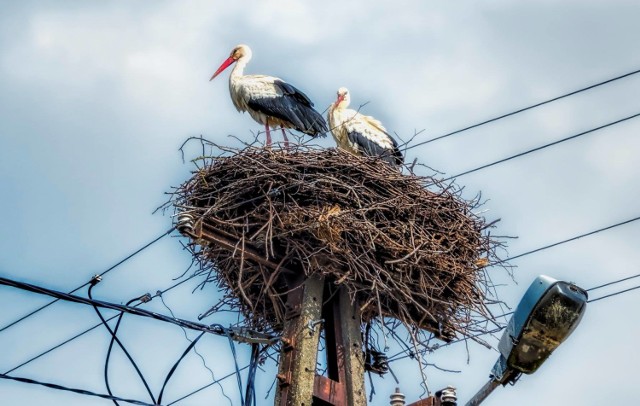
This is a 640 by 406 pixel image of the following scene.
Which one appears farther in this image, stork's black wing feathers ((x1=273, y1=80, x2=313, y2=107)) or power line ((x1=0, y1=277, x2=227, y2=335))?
stork's black wing feathers ((x1=273, y1=80, x2=313, y2=107))

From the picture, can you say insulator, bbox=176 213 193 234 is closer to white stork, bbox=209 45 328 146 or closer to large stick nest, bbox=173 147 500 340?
large stick nest, bbox=173 147 500 340

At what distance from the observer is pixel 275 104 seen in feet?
29.7

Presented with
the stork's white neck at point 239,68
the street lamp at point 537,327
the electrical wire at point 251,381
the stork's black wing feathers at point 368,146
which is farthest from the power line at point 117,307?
the stork's white neck at point 239,68

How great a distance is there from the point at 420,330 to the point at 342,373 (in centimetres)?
88

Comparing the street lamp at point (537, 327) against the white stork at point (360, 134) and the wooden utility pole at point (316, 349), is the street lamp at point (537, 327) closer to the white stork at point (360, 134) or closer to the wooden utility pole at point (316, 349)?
the wooden utility pole at point (316, 349)

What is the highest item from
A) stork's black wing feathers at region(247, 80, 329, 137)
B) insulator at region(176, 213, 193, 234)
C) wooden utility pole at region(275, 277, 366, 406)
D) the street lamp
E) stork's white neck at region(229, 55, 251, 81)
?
stork's white neck at region(229, 55, 251, 81)

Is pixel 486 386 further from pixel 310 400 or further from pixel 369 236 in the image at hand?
pixel 369 236

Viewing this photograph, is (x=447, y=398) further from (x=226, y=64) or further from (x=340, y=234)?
(x=226, y=64)

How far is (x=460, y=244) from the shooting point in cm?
652

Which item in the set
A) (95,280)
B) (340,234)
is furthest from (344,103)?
(95,280)

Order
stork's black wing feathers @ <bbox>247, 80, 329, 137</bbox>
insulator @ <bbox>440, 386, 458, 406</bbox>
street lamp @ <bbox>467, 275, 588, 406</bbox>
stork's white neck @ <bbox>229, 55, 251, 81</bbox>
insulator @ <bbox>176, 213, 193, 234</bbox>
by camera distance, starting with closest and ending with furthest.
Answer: street lamp @ <bbox>467, 275, 588, 406</bbox> < insulator @ <bbox>440, 386, 458, 406</bbox> < insulator @ <bbox>176, 213, 193, 234</bbox> < stork's black wing feathers @ <bbox>247, 80, 329, 137</bbox> < stork's white neck @ <bbox>229, 55, 251, 81</bbox>

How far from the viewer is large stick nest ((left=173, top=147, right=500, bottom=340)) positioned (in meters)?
5.90

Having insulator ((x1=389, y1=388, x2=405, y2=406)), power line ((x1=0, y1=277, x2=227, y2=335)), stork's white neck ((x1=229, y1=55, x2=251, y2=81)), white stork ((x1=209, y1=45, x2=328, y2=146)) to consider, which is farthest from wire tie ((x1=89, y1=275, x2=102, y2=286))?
stork's white neck ((x1=229, y1=55, x2=251, y2=81))

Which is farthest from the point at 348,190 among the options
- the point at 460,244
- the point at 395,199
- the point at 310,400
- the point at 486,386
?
the point at 486,386
